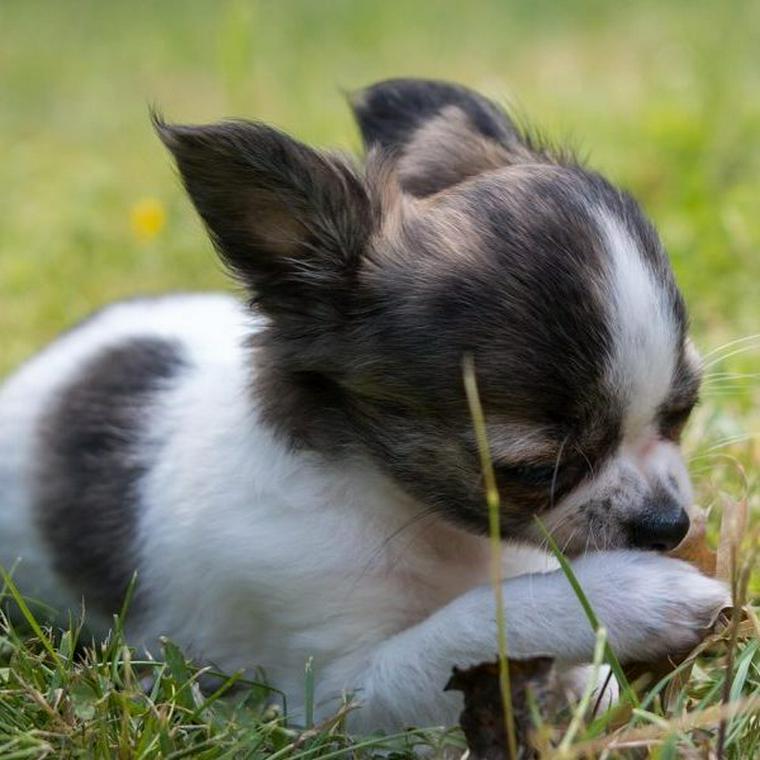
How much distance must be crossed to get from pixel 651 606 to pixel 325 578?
3.00 ft

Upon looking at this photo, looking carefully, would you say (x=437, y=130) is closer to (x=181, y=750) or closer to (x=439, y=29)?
(x=181, y=750)

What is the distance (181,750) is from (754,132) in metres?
6.78

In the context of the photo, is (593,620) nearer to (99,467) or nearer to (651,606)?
(651,606)

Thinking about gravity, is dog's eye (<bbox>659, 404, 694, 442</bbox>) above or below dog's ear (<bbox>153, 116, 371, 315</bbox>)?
below

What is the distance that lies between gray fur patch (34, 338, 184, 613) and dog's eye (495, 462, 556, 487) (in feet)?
4.44

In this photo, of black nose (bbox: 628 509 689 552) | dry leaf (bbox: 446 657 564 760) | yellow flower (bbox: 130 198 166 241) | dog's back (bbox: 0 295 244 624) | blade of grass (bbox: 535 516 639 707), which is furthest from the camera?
yellow flower (bbox: 130 198 166 241)

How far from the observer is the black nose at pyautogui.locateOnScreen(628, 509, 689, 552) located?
3.49 m

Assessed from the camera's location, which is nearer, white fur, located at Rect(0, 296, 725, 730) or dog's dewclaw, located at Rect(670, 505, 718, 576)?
white fur, located at Rect(0, 296, 725, 730)

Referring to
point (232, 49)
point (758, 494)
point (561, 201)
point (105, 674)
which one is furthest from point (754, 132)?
point (105, 674)

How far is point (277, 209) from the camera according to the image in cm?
366

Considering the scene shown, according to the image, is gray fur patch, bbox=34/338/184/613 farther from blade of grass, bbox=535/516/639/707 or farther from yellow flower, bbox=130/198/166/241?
yellow flower, bbox=130/198/166/241

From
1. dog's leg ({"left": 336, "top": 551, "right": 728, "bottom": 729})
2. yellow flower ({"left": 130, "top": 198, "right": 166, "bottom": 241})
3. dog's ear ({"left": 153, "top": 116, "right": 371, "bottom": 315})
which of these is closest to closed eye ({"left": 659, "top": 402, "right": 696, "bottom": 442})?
dog's leg ({"left": 336, "top": 551, "right": 728, "bottom": 729})

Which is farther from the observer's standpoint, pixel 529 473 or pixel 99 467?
pixel 99 467

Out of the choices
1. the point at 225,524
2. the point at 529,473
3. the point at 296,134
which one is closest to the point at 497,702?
the point at 529,473
